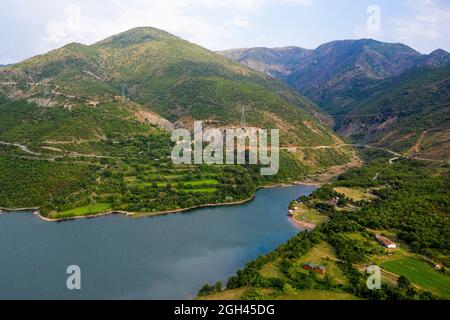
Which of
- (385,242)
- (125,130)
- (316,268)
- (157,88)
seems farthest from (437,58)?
(316,268)

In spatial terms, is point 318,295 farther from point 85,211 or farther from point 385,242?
point 85,211

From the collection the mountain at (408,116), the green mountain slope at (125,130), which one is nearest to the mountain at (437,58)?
the mountain at (408,116)

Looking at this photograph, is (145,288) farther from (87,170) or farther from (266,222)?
(87,170)

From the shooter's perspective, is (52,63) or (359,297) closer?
(359,297)

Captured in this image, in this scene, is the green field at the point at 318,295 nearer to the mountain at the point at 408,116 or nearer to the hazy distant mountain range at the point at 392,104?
the mountain at the point at 408,116
